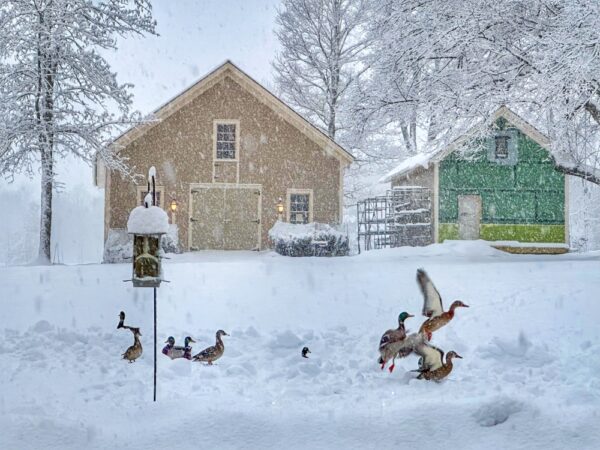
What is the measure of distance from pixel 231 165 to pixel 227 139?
74cm

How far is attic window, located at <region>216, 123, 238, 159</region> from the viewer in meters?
17.4

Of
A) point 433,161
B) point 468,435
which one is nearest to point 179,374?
point 468,435

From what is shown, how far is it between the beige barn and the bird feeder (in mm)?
11255

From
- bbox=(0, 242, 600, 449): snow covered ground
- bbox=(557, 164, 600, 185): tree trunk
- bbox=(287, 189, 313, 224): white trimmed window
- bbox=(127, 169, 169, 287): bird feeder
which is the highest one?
bbox=(557, 164, 600, 185): tree trunk

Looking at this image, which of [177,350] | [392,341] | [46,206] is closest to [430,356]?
[392,341]

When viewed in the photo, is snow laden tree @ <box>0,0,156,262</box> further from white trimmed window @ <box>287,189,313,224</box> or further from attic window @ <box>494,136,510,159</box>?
attic window @ <box>494,136,510,159</box>

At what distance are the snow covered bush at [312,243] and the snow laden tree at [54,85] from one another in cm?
424

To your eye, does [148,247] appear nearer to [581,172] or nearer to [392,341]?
[392,341]

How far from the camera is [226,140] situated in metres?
17.4

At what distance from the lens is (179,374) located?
21.3ft

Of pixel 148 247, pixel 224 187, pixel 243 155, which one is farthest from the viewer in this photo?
pixel 243 155

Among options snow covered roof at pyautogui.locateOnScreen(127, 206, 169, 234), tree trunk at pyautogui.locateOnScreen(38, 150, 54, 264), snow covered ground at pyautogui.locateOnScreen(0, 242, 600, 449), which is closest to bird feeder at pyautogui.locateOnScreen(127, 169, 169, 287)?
snow covered roof at pyautogui.locateOnScreen(127, 206, 169, 234)

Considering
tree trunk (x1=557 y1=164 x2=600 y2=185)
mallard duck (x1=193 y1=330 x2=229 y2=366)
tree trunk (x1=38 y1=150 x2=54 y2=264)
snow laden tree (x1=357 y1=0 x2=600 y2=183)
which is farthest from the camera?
tree trunk (x1=38 y1=150 x2=54 y2=264)

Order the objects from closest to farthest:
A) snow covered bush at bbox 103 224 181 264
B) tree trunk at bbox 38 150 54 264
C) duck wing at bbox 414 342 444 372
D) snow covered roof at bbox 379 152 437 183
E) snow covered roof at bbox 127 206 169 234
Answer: snow covered roof at bbox 127 206 169 234 → duck wing at bbox 414 342 444 372 → tree trunk at bbox 38 150 54 264 → snow covered bush at bbox 103 224 181 264 → snow covered roof at bbox 379 152 437 183
